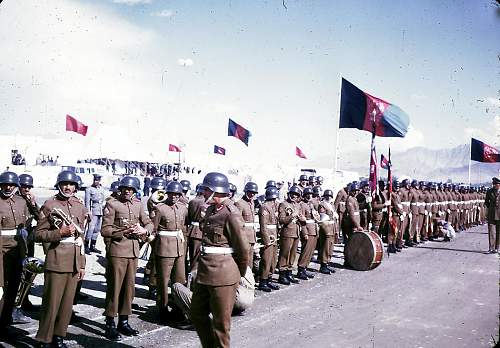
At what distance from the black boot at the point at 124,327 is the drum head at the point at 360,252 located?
20.4ft

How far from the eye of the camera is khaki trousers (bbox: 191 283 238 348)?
518 centimetres

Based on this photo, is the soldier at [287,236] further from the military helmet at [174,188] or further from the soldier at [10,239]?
the soldier at [10,239]

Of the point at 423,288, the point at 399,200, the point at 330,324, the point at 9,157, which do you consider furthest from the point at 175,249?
the point at 9,157

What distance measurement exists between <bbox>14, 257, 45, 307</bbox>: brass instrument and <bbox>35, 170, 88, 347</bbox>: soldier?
1.04 meters

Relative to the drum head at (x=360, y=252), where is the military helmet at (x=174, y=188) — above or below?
above

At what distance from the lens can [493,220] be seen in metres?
15.9

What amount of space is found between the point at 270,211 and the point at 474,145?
18334mm

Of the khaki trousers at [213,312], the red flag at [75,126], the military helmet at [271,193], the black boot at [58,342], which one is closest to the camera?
the khaki trousers at [213,312]

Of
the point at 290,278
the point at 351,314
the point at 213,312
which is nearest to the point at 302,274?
the point at 290,278

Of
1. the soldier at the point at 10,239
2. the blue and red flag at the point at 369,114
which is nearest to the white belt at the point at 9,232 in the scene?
the soldier at the point at 10,239

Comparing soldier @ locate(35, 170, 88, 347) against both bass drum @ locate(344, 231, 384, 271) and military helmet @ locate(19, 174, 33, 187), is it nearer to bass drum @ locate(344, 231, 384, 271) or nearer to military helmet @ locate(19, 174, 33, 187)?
military helmet @ locate(19, 174, 33, 187)

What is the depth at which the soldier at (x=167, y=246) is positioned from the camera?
7.36m

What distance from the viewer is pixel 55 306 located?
5.91m

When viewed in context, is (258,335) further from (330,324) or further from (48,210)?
(48,210)
